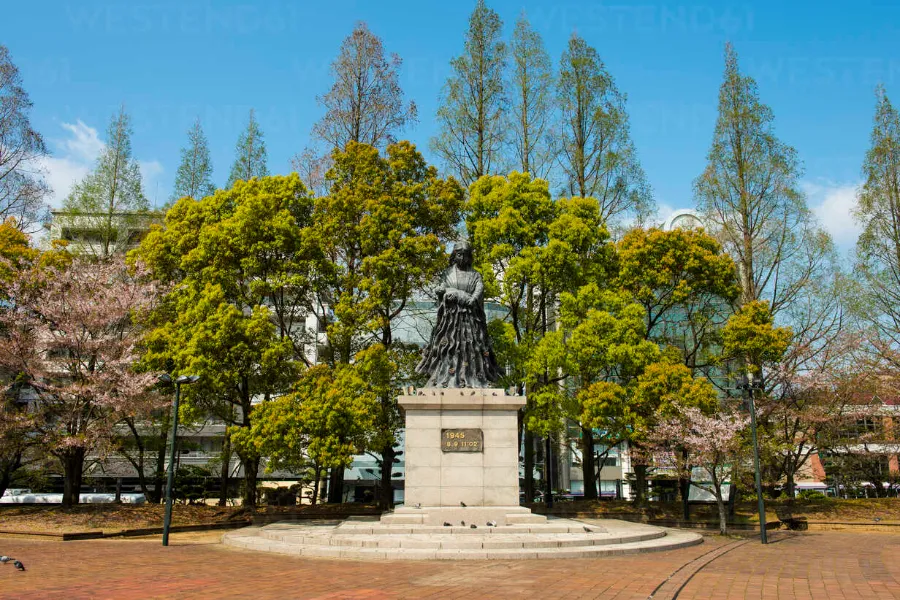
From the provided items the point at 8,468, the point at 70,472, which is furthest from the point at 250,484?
the point at 8,468

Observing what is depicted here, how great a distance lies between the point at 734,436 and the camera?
1803 cm

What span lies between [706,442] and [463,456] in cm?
693

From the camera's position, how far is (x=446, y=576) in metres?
8.89

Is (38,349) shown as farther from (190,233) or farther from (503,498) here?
(503,498)

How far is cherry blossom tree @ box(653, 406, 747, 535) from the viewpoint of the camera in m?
17.4

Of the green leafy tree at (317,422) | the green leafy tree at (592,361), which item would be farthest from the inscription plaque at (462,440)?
the green leafy tree at (592,361)

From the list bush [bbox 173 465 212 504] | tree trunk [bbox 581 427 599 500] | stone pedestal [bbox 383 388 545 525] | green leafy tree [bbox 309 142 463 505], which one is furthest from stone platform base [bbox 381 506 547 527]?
bush [bbox 173 465 212 504]

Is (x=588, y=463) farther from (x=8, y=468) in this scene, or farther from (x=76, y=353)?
(x=8, y=468)

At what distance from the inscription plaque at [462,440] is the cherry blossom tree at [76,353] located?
9.20m

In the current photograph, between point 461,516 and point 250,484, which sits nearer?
point 461,516

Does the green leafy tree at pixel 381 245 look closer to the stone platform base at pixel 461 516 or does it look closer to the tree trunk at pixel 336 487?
the tree trunk at pixel 336 487

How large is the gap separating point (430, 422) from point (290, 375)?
747cm

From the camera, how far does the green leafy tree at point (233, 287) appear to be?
62.7 ft

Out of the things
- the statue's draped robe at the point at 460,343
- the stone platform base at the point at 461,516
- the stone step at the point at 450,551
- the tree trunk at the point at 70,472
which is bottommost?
the stone step at the point at 450,551
